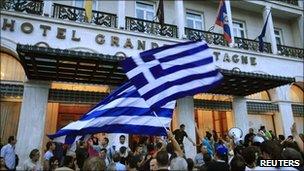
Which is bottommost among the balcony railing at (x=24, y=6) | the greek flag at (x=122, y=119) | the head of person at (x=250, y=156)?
the head of person at (x=250, y=156)

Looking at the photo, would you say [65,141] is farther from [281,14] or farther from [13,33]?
[281,14]

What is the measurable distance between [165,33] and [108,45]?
2.83 meters

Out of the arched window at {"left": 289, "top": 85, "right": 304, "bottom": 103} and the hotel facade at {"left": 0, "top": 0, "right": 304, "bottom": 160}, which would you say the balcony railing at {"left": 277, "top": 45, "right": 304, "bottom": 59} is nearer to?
the hotel facade at {"left": 0, "top": 0, "right": 304, "bottom": 160}

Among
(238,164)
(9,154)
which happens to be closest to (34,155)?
(9,154)

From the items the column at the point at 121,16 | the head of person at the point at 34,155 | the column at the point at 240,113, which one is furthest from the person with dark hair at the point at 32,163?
the column at the point at 240,113

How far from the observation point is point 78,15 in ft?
39.3

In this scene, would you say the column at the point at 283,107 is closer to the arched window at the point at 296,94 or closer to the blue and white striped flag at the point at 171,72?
the arched window at the point at 296,94

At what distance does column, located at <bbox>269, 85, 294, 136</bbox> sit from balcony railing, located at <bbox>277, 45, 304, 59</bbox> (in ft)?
6.61

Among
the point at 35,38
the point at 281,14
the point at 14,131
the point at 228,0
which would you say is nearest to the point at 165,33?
the point at 228,0

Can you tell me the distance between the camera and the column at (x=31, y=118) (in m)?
10.2

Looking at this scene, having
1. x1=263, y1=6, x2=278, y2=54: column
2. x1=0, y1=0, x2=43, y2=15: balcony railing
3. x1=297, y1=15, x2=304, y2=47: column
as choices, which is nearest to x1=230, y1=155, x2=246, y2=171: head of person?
x1=0, y1=0, x2=43, y2=15: balcony railing

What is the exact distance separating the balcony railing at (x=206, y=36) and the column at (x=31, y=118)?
6.79 metres

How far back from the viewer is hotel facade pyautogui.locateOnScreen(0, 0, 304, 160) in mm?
10414

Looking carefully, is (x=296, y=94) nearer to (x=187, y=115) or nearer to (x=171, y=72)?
(x=187, y=115)
